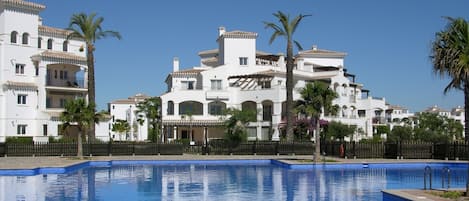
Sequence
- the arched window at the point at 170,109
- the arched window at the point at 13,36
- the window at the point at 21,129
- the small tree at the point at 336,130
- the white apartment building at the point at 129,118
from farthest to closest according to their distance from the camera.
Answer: the white apartment building at the point at 129,118 → the arched window at the point at 170,109 → the small tree at the point at 336,130 → the window at the point at 21,129 → the arched window at the point at 13,36

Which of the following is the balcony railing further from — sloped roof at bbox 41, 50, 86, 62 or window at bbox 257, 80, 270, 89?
window at bbox 257, 80, 270, 89

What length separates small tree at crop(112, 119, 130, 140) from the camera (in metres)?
94.4

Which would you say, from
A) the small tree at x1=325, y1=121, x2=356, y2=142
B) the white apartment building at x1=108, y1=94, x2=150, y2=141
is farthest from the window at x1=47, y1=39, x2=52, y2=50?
the white apartment building at x1=108, y1=94, x2=150, y2=141

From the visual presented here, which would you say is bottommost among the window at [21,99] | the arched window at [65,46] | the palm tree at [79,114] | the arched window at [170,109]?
the palm tree at [79,114]

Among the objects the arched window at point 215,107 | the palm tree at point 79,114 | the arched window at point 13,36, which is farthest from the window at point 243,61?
the palm tree at point 79,114

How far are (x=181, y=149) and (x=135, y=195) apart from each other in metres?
25.1

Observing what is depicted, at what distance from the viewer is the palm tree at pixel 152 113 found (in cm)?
7844

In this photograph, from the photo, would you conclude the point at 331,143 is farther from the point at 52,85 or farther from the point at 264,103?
the point at 52,85

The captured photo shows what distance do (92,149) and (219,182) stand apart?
20710 millimetres

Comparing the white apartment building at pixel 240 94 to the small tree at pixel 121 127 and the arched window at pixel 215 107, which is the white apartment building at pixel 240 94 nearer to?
the arched window at pixel 215 107

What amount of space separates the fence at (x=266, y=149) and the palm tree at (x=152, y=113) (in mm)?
27631

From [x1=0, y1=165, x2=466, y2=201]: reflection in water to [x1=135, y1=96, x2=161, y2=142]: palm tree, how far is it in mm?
43910

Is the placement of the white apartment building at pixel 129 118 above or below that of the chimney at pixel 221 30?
below

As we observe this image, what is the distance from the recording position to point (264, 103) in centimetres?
6069
